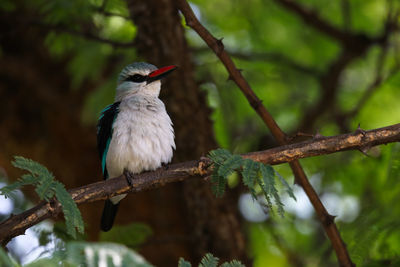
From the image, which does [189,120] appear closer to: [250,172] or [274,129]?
[274,129]

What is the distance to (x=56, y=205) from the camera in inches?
146

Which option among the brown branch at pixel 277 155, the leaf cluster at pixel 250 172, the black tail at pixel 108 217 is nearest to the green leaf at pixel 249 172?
the leaf cluster at pixel 250 172

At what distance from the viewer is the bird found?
17.8 ft

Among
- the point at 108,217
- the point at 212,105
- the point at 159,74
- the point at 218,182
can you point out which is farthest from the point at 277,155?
the point at 212,105

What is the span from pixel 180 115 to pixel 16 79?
3.32 m

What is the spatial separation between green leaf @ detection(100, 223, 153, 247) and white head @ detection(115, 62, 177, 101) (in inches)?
61.2

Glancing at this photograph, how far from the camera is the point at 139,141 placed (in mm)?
5430

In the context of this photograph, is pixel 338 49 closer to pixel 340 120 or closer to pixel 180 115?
pixel 340 120

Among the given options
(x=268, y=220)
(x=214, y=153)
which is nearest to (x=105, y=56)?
(x=268, y=220)

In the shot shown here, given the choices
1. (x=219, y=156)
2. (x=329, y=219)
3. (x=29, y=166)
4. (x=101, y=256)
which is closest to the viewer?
(x=101, y=256)

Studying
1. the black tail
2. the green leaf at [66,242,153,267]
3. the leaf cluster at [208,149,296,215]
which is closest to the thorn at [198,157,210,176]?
the leaf cluster at [208,149,296,215]

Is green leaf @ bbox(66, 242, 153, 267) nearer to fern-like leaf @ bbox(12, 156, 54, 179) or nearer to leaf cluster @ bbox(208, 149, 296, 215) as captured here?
fern-like leaf @ bbox(12, 156, 54, 179)

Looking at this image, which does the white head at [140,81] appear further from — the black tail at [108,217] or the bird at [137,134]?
the black tail at [108,217]

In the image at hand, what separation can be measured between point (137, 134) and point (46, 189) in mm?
1912
